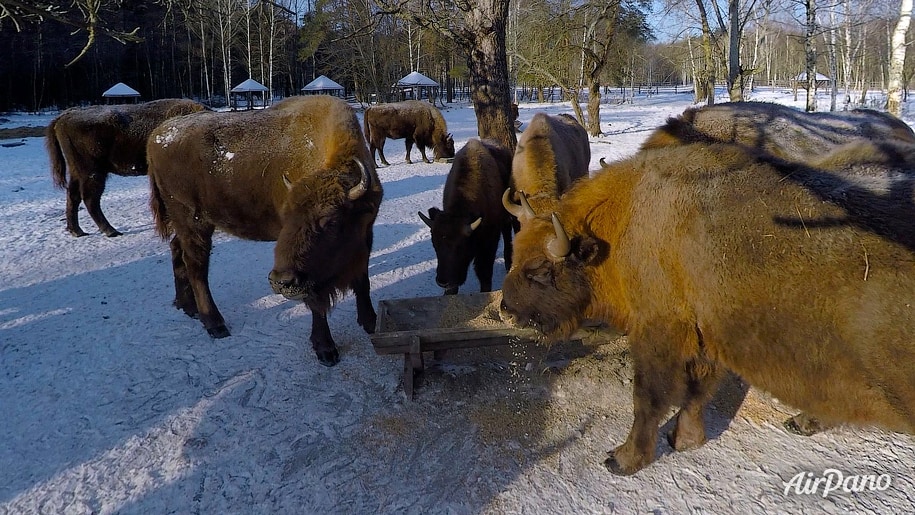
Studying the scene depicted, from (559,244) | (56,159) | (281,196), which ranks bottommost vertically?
(559,244)

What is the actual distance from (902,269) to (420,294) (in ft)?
14.8

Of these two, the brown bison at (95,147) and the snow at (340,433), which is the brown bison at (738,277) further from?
the brown bison at (95,147)

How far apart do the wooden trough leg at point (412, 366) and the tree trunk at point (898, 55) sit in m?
15.0

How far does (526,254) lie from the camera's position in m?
3.39

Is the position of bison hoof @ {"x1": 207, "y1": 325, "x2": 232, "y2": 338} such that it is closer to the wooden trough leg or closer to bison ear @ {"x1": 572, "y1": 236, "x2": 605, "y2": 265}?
the wooden trough leg

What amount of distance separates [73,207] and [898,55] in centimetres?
1820

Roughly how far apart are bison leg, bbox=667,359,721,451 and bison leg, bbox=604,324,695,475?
0.22 ft

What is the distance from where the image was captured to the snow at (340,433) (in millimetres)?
3043

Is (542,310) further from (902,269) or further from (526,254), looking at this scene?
(902,269)

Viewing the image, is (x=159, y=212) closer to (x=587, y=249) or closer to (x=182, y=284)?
(x=182, y=284)

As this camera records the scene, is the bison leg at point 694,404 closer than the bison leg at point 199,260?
Yes

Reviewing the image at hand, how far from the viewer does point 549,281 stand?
10.7 ft

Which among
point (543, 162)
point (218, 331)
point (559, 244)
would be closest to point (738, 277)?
point (559, 244)

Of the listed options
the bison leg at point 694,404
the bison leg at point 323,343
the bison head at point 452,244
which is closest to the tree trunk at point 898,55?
the bison head at point 452,244
